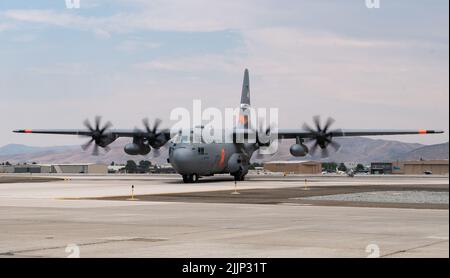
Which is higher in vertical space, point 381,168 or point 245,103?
point 245,103

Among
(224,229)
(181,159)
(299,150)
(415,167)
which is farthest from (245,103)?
(415,167)

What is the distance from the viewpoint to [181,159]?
203 feet

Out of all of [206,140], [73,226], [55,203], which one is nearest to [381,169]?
[206,140]

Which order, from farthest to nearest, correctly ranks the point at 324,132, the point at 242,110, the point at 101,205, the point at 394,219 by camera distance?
1. the point at 242,110
2. the point at 324,132
3. the point at 101,205
4. the point at 394,219

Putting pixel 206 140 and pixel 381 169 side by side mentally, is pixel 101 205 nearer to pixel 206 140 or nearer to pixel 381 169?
pixel 206 140

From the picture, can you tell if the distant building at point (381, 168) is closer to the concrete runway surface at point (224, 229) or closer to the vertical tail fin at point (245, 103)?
the vertical tail fin at point (245, 103)

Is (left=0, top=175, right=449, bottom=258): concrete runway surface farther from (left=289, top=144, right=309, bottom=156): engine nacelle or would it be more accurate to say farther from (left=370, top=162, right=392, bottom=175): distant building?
(left=370, top=162, right=392, bottom=175): distant building

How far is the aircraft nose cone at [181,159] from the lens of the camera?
61.7 m

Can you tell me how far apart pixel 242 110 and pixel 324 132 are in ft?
Result: 36.6

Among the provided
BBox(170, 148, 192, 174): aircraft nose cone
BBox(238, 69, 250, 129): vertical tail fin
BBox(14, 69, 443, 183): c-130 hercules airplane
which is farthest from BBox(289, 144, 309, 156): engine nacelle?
BBox(170, 148, 192, 174): aircraft nose cone

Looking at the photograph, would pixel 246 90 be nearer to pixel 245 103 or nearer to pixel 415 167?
pixel 245 103

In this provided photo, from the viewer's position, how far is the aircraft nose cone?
61688 millimetres

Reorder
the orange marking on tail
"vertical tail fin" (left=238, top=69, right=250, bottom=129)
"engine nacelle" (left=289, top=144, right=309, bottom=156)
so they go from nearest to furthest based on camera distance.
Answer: "engine nacelle" (left=289, top=144, right=309, bottom=156)
the orange marking on tail
"vertical tail fin" (left=238, top=69, right=250, bottom=129)
